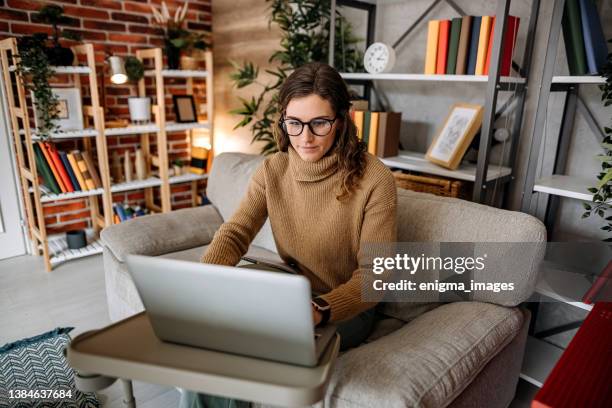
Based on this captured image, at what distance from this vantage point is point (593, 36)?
1513 mm

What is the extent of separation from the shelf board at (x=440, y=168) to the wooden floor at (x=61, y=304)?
86cm

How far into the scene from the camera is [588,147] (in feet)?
5.92

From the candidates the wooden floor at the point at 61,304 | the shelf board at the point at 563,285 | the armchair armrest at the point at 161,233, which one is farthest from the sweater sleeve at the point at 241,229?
the shelf board at the point at 563,285

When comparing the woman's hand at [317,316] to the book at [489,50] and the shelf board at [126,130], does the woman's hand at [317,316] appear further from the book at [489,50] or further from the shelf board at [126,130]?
the shelf board at [126,130]

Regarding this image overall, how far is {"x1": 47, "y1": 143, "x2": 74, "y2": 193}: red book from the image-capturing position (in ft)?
8.77

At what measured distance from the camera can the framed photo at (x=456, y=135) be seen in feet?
6.34

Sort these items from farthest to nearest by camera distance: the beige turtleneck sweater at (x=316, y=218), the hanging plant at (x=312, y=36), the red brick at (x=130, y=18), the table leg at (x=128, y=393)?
the red brick at (x=130, y=18) < the hanging plant at (x=312, y=36) < the beige turtleneck sweater at (x=316, y=218) < the table leg at (x=128, y=393)

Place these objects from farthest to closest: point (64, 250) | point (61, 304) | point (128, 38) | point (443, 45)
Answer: point (128, 38)
point (64, 250)
point (61, 304)
point (443, 45)

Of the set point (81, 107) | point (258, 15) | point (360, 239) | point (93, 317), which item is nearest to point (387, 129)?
point (360, 239)

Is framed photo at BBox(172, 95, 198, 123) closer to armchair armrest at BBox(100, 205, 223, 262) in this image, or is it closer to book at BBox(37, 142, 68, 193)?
book at BBox(37, 142, 68, 193)

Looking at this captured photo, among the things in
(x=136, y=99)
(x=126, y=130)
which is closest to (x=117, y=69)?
(x=136, y=99)

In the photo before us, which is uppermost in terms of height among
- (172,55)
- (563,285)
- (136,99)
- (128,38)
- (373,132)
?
(128,38)

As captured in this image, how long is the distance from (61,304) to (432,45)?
2.26 metres

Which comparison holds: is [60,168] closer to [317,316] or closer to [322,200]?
[322,200]
